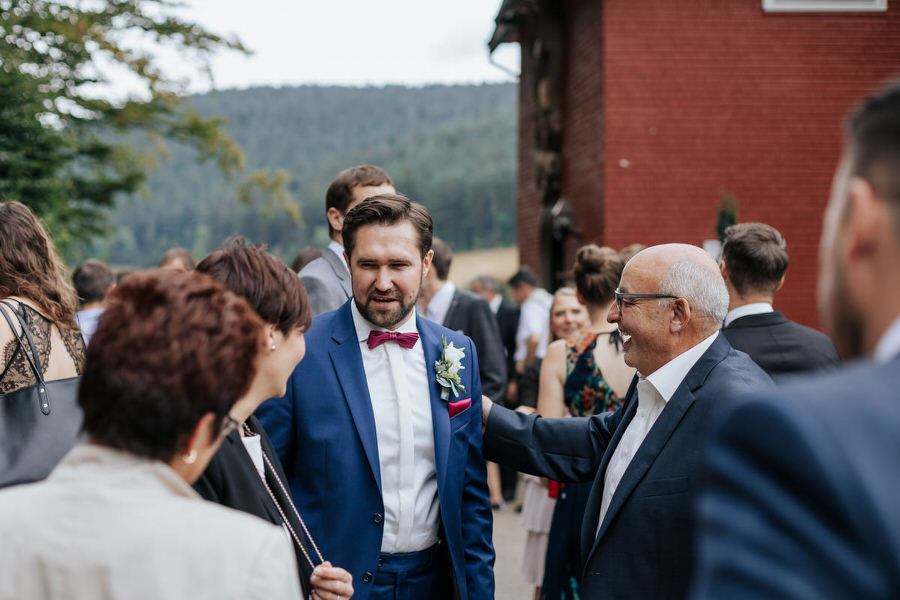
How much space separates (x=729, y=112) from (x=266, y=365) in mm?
10205

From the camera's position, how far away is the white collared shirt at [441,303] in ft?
22.8

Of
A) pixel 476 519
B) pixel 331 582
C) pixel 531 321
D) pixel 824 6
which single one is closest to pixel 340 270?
pixel 476 519

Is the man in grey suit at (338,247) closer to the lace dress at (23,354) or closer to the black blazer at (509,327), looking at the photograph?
the lace dress at (23,354)

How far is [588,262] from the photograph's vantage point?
4.54 meters

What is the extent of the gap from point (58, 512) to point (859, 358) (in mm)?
1257

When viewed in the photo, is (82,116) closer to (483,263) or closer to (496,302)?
(496,302)

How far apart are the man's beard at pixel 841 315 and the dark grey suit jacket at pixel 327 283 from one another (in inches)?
128

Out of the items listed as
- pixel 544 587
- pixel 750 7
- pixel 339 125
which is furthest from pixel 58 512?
pixel 339 125

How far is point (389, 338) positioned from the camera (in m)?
3.01

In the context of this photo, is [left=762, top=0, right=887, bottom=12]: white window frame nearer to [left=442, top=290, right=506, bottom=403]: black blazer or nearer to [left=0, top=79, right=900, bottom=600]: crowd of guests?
[left=442, top=290, right=506, bottom=403]: black blazer

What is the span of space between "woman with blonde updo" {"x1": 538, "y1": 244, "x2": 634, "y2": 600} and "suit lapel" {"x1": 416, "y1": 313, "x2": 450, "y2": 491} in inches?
50.6

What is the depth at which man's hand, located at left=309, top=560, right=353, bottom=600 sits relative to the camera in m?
2.20

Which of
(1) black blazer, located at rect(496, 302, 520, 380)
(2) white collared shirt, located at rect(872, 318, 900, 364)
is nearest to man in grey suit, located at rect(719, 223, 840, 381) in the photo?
(2) white collared shirt, located at rect(872, 318, 900, 364)

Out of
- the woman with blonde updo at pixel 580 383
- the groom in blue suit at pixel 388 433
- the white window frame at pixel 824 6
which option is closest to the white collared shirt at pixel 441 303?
the woman with blonde updo at pixel 580 383
